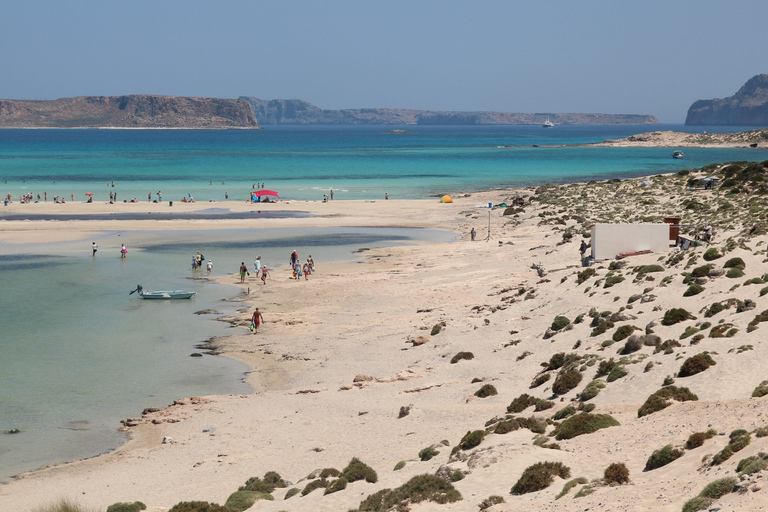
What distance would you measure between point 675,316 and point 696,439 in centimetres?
1060

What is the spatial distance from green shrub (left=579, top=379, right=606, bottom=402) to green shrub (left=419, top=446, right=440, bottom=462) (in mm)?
4634

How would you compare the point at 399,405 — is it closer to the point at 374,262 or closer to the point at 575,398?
the point at 575,398

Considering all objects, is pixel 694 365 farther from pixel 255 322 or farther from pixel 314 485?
pixel 255 322

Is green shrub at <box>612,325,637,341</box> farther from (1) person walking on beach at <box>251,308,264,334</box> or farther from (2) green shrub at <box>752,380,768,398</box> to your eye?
(1) person walking on beach at <box>251,308,264,334</box>

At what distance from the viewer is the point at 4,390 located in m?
24.8

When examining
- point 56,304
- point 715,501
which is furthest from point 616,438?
point 56,304

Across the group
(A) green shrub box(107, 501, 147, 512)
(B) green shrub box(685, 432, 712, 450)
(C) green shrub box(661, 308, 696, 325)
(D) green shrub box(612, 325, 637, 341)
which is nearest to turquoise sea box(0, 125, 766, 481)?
(A) green shrub box(107, 501, 147, 512)

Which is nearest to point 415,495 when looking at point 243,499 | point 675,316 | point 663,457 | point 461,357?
point 243,499

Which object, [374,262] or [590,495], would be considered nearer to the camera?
[590,495]

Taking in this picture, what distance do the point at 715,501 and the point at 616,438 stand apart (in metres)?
4.91

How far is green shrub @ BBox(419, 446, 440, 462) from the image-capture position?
56.0 feet

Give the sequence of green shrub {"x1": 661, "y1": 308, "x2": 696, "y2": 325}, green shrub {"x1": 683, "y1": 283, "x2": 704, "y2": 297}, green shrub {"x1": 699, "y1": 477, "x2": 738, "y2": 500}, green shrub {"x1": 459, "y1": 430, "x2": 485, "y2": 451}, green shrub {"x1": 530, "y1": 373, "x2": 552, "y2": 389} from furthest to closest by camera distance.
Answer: green shrub {"x1": 683, "y1": 283, "x2": 704, "y2": 297} → green shrub {"x1": 661, "y1": 308, "x2": 696, "y2": 325} → green shrub {"x1": 530, "y1": 373, "x2": 552, "y2": 389} → green shrub {"x1": 459, "y1": 430, "x2": 485, "y2": 451} → green shrub {"x1": 699, "y1": 477, "x2": 738, "y2": 500}

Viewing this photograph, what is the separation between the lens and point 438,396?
74.2ft

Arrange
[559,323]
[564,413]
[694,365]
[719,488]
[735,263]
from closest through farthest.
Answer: [719,488] < [564,413] < [694,365] < [559,323] < [735,263]
